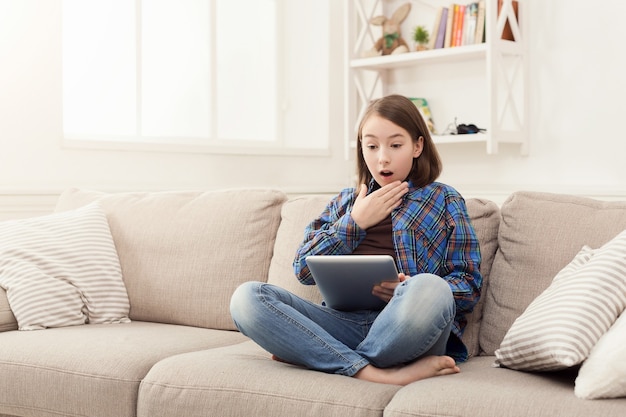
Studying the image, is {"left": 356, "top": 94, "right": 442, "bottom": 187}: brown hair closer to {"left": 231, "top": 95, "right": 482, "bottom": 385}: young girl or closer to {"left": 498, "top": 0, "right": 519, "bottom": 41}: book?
{"left": 231, "top": 95, "right": 482, "bottom": 385}: young girl

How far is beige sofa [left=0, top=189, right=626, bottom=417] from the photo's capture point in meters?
1.76

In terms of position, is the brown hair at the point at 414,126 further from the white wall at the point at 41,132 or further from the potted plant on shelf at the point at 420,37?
the potted plant on shelf at the point at 420,37

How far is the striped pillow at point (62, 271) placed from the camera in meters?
2.53

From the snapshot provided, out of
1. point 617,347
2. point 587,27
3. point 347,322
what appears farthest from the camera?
point 587,27

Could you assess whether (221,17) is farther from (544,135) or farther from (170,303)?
(170,303)

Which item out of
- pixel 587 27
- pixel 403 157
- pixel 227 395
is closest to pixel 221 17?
pixel 587 27

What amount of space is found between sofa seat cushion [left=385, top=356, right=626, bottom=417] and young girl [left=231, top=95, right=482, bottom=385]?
13 centimetres

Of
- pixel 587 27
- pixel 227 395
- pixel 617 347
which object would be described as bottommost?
pixel 227 395

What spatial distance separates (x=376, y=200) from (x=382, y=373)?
475 mm

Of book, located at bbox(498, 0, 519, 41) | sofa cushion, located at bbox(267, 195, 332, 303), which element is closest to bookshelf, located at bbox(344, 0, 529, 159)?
book, located at bbox(498, 0, 519, 41)

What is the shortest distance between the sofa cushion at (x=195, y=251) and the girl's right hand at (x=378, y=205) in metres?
0.50

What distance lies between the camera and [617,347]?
162 cm

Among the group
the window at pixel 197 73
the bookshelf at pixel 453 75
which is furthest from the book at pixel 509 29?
the window at pixel 197 73

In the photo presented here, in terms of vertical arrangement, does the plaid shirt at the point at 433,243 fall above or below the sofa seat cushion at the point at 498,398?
above
